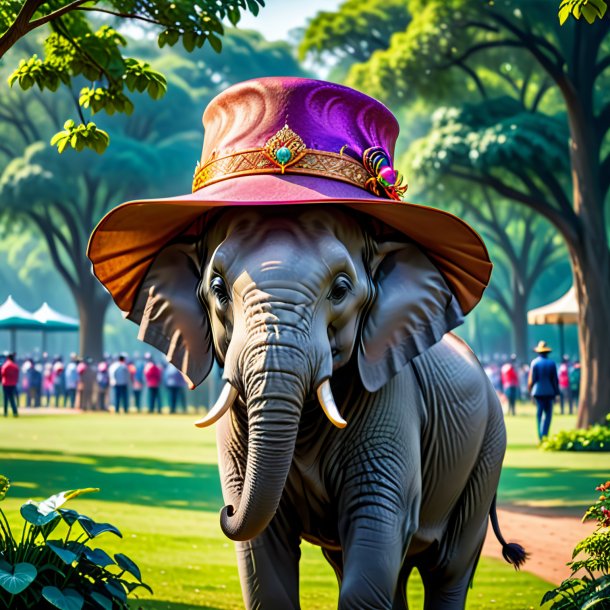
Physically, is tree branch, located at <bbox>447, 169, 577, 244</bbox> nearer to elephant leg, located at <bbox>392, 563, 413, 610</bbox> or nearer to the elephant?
elephant leg, located at <bbox>392, 563, 413, 610</bbox>

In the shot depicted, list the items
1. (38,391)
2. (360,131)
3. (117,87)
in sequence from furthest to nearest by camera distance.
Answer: (38,391), (117,87), (360,131)

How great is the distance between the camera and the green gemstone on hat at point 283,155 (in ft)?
15.9

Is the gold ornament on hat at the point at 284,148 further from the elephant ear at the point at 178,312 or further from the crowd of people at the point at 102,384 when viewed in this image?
the crowd of people at the point at 102,384

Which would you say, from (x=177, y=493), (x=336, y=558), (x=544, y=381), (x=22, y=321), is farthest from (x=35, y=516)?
(x=22, y=321)

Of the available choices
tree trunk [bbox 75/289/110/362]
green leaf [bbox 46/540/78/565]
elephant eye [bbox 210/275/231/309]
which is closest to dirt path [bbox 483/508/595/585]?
green leaf [bbox 46/540/78/565]

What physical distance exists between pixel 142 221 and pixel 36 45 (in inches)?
1503

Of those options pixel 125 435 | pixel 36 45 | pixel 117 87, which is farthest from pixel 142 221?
pixel 36 45

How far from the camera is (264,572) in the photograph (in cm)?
488

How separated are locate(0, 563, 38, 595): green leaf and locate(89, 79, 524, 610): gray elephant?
1005 mm

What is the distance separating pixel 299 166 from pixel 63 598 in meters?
2.25

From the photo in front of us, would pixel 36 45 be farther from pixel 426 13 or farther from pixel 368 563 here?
pixel 368 563

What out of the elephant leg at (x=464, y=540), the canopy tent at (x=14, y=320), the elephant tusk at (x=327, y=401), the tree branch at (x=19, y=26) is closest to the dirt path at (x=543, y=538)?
the elephant leg at (x=464, y=540)

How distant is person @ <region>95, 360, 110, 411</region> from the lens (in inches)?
1345

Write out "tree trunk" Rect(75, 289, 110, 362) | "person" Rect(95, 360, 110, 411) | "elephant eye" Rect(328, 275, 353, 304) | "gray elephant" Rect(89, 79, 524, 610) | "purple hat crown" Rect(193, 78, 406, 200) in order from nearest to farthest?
"gray elephant" Rect(89, 79, 524, 610) → "elephant eye" Rect(328, 275, 353, 304) → "purple hat crown" Rect(193, 78, 406, 200) → "person" Rect(95, 360, 110, 411) → "tree trunk" Rect(75, 289, 110, 362)
